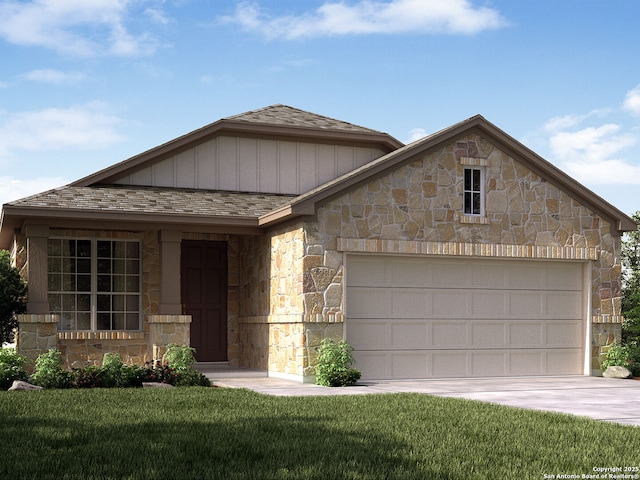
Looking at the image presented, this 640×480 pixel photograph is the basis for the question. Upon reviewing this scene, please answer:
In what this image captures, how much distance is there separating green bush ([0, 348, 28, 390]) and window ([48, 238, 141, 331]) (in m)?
2.58

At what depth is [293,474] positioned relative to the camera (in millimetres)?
7102

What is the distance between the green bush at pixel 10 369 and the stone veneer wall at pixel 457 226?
5.23 m

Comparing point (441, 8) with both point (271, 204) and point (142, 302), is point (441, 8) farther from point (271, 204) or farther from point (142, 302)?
point (142, 302)

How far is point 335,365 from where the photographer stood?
15828 millimetres

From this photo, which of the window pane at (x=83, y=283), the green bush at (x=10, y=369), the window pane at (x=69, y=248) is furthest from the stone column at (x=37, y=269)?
the window pane at (x=83, y=283)

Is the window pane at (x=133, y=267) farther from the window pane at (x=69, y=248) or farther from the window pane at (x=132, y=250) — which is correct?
the window pane at (x=69, y=248)

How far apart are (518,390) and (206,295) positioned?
7828 mm

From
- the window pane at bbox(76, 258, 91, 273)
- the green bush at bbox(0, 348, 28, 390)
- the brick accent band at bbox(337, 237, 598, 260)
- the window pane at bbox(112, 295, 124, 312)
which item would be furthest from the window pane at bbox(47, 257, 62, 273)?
the brick accent band at bbox(337, 237, 598, 260)

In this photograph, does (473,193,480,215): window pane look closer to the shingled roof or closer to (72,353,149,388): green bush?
the shingled roof

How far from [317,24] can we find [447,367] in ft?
24.3

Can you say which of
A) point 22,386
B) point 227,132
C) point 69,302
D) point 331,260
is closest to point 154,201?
point 69,302

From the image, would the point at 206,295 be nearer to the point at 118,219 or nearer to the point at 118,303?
the point at 118,303

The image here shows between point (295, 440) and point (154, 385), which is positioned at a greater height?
point (295, 440)

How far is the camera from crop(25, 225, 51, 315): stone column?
16.4m
